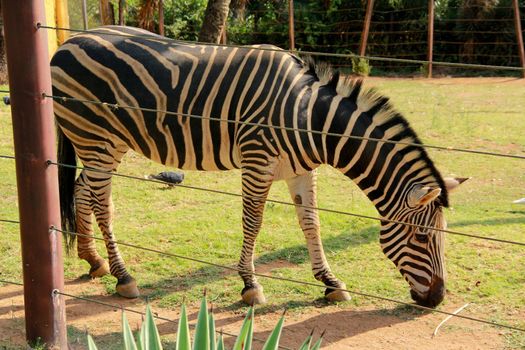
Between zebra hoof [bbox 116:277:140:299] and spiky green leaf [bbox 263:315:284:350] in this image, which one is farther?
A: zebra hoof [bbox 116:277:140:299]

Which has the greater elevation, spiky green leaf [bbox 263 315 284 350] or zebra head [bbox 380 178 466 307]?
spiky green leaf [bbox 263 315 284 350]

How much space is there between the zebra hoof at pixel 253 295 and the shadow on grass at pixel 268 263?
0.42 meters

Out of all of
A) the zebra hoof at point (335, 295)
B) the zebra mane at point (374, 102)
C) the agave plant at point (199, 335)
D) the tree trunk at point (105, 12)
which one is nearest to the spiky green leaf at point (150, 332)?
the agave plant at point (199, 335)

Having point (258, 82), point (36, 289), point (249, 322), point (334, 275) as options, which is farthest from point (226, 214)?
point (249, 322)

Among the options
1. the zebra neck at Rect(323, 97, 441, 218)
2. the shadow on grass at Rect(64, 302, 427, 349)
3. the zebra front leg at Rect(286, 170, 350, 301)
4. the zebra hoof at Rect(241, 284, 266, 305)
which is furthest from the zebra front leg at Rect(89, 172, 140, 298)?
the zebra neck at Rect(323, 97, 441, 218)

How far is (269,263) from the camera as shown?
255 inches

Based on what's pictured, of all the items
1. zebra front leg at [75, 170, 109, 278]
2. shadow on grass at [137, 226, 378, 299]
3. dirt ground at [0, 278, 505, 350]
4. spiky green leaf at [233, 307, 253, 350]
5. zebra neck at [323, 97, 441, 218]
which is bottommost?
dirt ground at [0, 278, 505, 350]

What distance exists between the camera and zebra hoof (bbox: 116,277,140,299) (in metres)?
5.69

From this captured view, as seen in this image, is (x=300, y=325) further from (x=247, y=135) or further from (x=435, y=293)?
(x=247, y=135)

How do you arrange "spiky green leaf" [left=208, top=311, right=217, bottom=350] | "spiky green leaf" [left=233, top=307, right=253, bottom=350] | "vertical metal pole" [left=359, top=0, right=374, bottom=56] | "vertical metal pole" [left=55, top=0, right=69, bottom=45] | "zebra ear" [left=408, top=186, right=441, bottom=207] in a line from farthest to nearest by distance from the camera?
"vertical metal pole" [left=359, top=0, right=374, bottom=56], "vertical metal pole" [left=55, top=0, right=69, bottom=45], "zebra ear" [left=408, top=186, right=441, bottom=207], "spiky green leaf" [left=208, top=311, right=217, bottom=350], "spiky green leaf" [left=233, top=307, right=253, bottom=350]

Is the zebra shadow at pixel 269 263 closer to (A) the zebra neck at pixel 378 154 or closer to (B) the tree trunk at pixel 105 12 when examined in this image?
(A) the zebra neck at pixel 378 154

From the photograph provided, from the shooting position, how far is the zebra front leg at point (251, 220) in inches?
217

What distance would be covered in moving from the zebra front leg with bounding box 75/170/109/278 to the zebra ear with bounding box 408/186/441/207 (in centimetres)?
263

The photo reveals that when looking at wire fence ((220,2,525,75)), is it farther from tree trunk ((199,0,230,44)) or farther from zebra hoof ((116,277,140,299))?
zebra hoof ((116,277,140,299))
